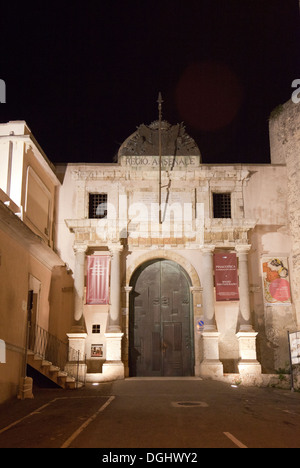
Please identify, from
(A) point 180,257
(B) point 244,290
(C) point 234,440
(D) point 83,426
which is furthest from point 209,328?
(C) point 234,440

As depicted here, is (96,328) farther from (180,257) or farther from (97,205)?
(97,205)

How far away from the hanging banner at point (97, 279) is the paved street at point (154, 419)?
4439 mm

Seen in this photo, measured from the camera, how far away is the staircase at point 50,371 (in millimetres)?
15953

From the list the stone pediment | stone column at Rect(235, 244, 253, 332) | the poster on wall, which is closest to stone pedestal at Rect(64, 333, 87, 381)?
stone column at Rect(235, 244, 253, 332)

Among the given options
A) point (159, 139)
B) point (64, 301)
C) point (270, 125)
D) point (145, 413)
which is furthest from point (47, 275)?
point (270, 125)

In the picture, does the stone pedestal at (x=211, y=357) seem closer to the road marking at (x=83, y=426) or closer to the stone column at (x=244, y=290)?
the stone column at (x=244, y=290)

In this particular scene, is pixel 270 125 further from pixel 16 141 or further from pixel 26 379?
pixel 26 379

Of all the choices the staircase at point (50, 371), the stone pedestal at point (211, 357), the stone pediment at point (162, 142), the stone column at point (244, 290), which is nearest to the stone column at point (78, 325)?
the staircase at point (50, 371)

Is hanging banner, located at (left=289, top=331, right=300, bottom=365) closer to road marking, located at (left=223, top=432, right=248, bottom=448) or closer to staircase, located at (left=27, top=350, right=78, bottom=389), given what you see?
staircase, located at (left=27, top=350, right=78, bottom=389)

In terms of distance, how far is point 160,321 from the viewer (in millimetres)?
20406

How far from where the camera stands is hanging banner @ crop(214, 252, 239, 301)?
20062 mm

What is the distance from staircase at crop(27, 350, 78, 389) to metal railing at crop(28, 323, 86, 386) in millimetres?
881

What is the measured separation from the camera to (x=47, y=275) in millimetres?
19484

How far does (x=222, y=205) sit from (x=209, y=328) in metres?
5.56
